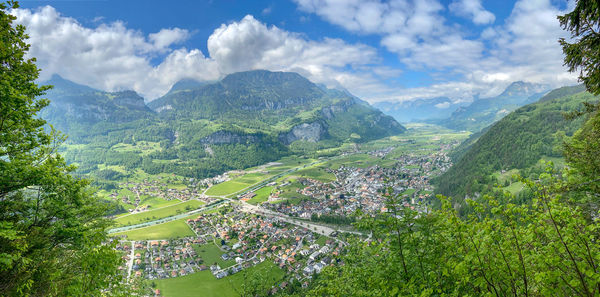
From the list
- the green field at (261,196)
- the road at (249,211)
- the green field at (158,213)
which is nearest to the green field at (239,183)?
the road at (249,211)

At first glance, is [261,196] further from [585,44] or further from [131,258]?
[585,44]

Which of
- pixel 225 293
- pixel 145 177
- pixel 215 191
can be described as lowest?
pixel 225 293

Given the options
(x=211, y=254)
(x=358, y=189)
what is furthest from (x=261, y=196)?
(x=211, y=254)

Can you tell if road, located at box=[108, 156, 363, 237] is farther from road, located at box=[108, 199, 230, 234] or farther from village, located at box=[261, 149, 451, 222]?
village, located at box=[261, 149, 451, 222]

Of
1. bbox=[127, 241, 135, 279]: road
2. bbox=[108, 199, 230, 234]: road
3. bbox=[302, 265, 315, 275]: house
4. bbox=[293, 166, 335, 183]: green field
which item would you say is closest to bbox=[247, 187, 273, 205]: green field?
bbox=[108, 199, 230, 234]: road

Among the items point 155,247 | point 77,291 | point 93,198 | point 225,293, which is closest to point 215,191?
point 155,247

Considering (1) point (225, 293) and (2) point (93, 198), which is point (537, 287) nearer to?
(2) point (93, 198)
